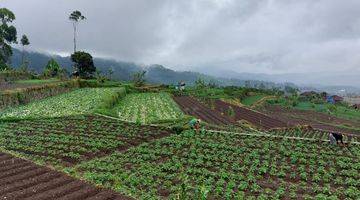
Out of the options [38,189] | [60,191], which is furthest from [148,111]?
[60,191]

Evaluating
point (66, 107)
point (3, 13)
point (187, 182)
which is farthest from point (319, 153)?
point (3, 13)

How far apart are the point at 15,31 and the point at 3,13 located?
4.26 metres

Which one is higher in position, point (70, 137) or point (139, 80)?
point (139, 80)

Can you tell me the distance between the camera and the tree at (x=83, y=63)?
86000mm

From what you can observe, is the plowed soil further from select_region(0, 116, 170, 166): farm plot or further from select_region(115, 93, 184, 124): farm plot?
select_region(0, 116, 170, 166): farm plot

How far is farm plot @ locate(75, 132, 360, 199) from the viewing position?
62.1 ft

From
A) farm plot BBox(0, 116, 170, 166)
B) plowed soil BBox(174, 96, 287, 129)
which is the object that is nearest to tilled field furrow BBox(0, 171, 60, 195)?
farm plot BBox(0, 116, 170, 166)

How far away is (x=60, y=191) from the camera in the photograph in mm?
17344

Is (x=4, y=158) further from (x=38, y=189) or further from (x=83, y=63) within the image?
(x=83, y=63)

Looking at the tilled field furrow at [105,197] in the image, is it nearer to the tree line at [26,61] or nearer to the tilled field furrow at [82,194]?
the tilled field furrow at [82,194]

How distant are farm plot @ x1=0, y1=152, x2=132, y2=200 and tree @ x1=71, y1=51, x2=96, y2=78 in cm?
6648

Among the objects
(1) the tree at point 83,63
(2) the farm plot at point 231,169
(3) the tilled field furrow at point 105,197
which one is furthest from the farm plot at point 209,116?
(1) the tree at point 83,63

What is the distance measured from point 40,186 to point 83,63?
7050cm

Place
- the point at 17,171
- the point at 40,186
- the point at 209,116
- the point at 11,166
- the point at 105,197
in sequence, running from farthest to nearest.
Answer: the point at 209,116 → the point at 11,166 → the point at 17,171 → the point at 40,186 → the point at 105,197
